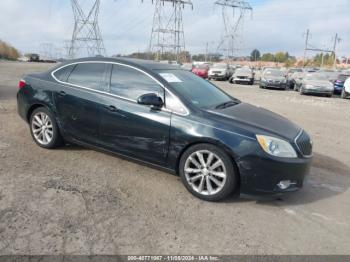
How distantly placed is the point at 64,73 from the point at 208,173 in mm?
2934

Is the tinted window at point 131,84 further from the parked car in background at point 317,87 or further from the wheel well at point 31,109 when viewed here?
the parked car in background at point 317,87

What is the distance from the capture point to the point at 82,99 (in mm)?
5117

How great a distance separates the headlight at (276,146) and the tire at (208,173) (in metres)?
0.43

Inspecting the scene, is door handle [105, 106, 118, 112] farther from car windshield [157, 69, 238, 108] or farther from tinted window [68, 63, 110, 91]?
car windshield [157, 69, 238, 108]

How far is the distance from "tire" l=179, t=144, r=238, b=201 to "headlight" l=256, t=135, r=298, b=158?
0.43m

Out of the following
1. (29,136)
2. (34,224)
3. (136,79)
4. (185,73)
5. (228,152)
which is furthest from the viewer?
(29,136)

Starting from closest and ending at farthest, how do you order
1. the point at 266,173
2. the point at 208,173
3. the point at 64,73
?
the point at 266,173, the point at 208,173, the point at 64,73

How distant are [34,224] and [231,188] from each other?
7.10 ft

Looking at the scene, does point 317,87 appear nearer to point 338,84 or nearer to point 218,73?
point 338,84

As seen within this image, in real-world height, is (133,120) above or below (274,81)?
above

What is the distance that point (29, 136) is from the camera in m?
6.46

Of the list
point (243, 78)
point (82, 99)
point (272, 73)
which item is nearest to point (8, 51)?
point (243, 78)

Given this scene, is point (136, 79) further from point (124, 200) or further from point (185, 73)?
point (124, 200)

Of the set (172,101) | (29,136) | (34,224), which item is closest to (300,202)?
(172,101)
